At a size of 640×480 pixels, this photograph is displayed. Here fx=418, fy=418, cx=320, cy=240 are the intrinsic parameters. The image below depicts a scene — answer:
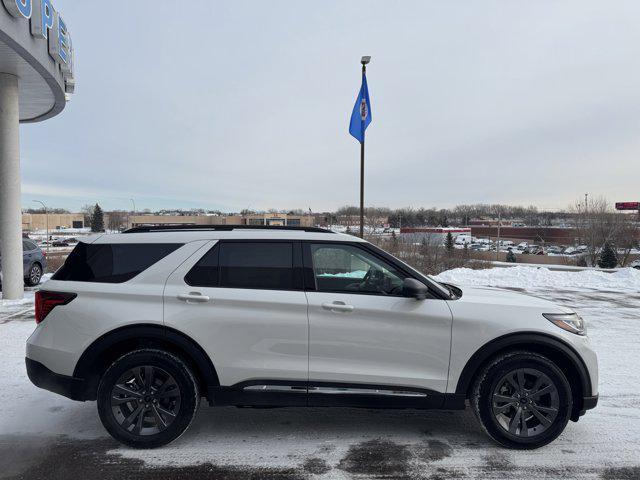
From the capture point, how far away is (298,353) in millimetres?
3398

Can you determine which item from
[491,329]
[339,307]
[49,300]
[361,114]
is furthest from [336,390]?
[361,114]

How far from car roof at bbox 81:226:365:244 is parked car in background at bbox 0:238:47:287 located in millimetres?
10971

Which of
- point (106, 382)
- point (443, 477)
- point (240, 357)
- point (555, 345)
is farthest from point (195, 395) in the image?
point (555, 345)

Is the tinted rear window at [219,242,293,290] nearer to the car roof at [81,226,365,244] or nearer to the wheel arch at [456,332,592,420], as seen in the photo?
the car roof at [81,226,365,244]

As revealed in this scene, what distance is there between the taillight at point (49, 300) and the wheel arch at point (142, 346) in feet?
1.46

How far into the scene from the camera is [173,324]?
338 centimetres

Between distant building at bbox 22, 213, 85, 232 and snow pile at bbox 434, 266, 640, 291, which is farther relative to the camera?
distant building at bbox 22, 213, 85, 232

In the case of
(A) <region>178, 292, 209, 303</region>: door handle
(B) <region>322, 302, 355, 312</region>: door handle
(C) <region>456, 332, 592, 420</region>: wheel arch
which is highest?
(A) <region>178, 292, 209, 303</region>: door handle

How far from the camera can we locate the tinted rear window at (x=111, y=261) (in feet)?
11.6

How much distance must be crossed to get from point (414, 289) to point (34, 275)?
13.4 m

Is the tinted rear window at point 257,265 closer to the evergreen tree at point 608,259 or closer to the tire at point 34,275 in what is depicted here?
the tire at point 34,275

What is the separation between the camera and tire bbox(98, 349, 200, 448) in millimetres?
3375

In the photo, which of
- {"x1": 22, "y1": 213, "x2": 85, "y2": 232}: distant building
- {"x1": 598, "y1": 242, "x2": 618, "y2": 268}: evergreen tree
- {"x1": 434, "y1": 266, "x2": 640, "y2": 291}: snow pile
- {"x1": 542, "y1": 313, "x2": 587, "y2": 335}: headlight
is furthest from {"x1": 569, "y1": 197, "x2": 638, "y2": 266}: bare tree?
{"x1": 22, "y1": 213, "x2": 85, "y2": 232}: distant building

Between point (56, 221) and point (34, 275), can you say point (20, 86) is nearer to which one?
point (34, 275)
